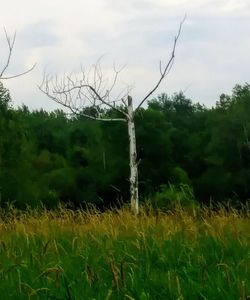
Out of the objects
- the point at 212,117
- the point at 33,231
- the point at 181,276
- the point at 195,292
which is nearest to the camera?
the point at 195,292

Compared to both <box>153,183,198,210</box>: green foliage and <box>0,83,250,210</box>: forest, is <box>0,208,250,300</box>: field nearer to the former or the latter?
<box>153,183,198,210</box>: green foliage

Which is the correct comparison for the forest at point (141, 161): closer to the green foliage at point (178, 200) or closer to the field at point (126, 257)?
the green foliage at point (178, 200)

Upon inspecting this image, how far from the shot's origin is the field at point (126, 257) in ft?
17.0

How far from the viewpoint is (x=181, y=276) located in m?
6.00

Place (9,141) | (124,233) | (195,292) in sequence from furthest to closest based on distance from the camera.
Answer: (9,141) → (124,233) → (195,292)

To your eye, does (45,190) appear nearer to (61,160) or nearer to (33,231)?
(61,160)

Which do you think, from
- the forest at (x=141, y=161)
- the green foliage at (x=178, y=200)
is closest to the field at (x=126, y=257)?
the green foliage at (x=178, y=200)

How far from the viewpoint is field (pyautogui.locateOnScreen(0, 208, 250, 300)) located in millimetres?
5168

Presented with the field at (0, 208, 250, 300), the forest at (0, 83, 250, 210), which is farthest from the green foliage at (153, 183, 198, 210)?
the forest at (0, 83, 250, 210)

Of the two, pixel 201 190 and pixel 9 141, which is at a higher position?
pixel 9 141

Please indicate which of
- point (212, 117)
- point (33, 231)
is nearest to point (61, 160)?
point (212, 117)

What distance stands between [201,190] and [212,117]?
8986 millimetres

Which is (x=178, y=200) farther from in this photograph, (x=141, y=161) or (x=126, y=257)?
(x=141, y=161)

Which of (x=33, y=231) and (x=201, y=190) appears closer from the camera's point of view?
(x=33, y=231)
